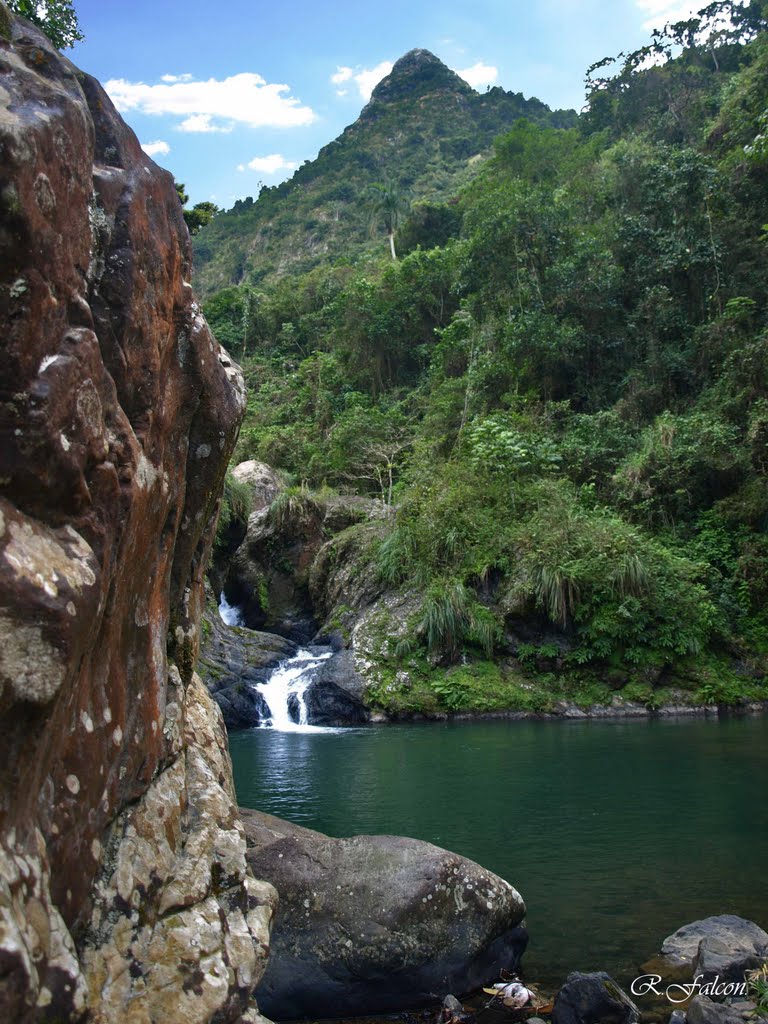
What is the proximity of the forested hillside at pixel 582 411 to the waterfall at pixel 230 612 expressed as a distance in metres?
4.70

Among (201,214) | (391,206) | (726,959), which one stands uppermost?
(391,206)

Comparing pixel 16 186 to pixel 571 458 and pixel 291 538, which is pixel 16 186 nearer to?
pixel 571 458

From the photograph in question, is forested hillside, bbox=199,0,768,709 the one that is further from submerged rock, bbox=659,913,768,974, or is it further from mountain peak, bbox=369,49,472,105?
mountain peak, bbox=369,49,472,105

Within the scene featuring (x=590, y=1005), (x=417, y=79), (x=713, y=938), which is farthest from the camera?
(x=417, y=79)

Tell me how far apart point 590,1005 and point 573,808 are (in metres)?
5.72

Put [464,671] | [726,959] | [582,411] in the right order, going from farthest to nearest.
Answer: [582,411], [464,671], [726,959]

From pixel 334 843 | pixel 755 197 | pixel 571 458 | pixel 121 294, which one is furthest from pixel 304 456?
pixel 121 294

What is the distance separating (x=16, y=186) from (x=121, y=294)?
1.05 m

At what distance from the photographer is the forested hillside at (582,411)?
21.3 metres

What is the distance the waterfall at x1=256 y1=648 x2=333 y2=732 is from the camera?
2088cm

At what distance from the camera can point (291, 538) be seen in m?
29.0

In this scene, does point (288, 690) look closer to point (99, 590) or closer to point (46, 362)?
point (99, 590)

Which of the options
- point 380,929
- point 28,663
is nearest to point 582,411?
point 380,929

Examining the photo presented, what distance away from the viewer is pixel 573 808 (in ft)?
36.2
